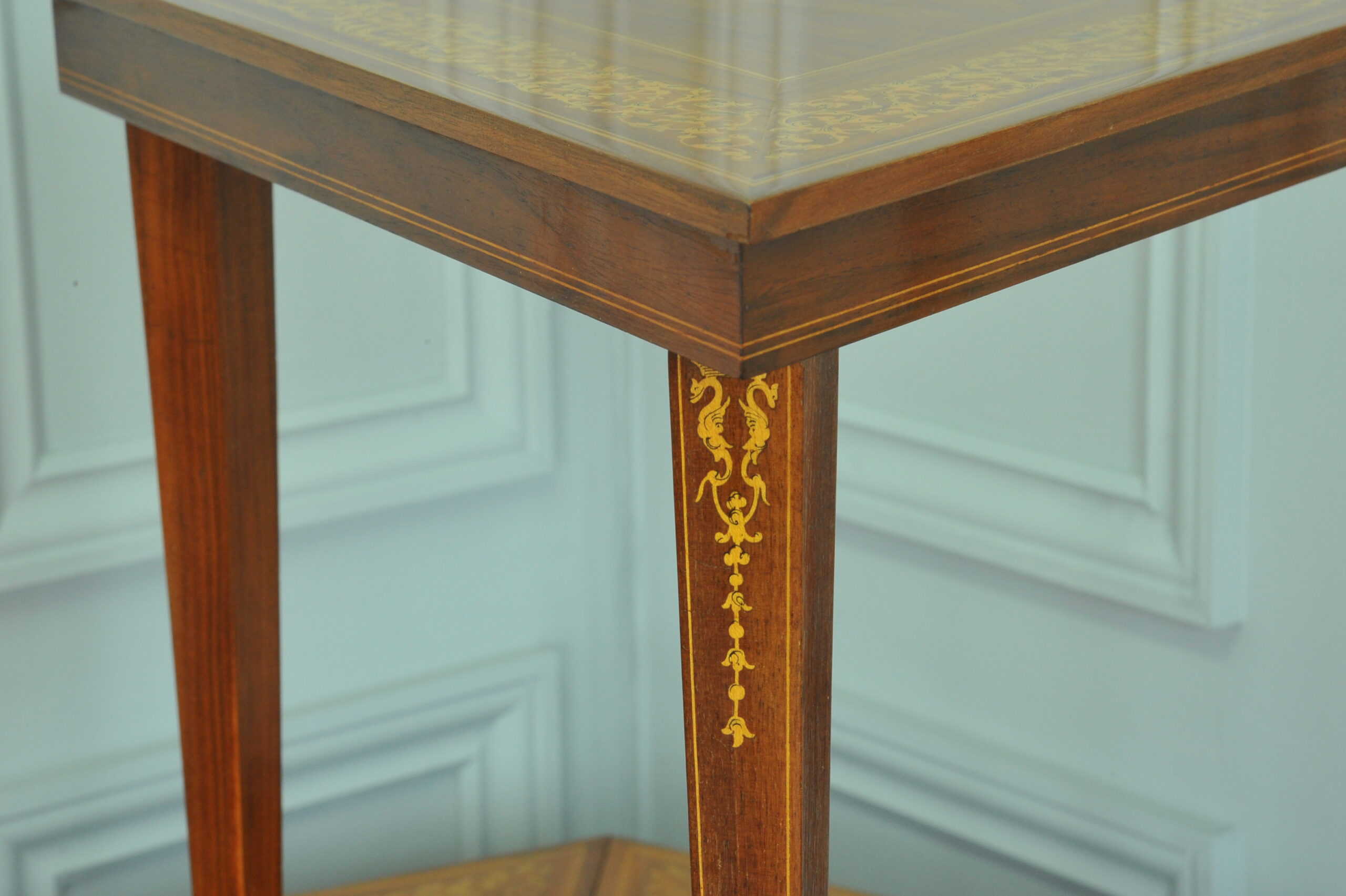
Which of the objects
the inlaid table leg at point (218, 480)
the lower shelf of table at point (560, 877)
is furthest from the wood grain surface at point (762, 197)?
the lower shelf of table at point (560, 877)

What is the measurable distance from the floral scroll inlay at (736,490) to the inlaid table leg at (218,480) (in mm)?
390

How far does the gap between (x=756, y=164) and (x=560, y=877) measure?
2.40 ft

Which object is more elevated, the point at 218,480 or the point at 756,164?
the point at 756,164

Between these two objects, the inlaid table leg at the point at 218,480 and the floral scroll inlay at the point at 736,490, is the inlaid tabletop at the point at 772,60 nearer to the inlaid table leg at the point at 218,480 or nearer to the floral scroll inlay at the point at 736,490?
the floral scroll inlay at the point at 736,490

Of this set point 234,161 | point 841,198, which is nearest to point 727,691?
Answer: point 841,198

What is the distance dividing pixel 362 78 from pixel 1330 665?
65cm

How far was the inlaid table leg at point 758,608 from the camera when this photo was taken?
1.46ft

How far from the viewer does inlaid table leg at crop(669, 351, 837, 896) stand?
0.44 meters

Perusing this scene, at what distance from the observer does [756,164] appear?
0.40 m

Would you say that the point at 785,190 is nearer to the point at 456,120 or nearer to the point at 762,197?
the point at 762,197

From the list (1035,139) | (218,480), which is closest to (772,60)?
(1035,139)

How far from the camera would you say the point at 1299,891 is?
93cm

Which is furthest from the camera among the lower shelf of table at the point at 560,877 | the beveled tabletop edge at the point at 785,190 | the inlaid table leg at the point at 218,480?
the lower shelf of table at the point at 560,877

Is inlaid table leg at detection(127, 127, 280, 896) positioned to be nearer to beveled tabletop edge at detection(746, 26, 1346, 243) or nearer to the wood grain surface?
the wood grain surface
